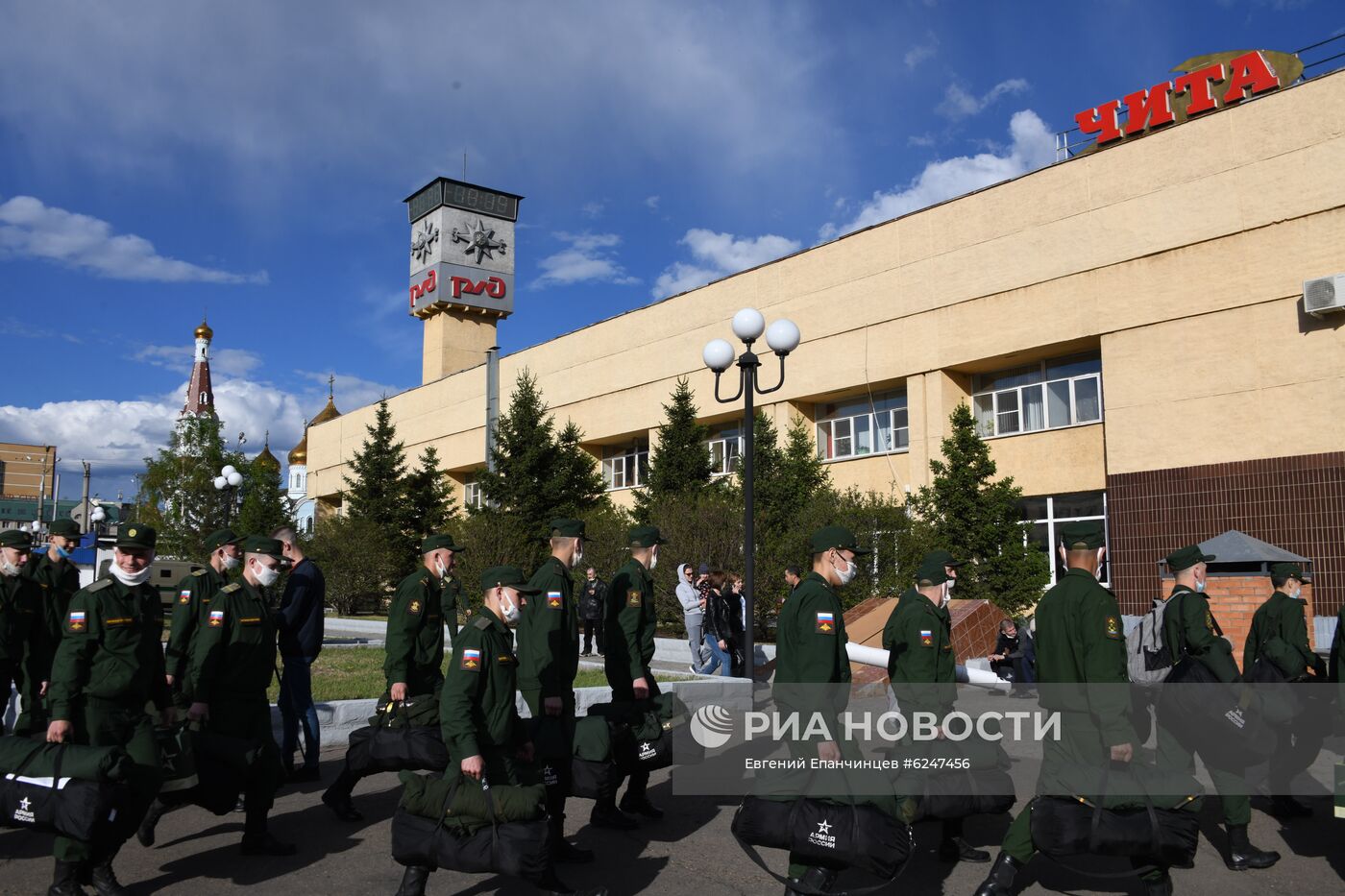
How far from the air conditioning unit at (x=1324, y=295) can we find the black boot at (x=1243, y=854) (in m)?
17.6

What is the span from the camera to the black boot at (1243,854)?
18.9 ft

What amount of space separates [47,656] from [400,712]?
3.06 metres

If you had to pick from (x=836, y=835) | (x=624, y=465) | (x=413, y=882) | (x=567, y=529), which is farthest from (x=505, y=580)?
(x=624, y=465)

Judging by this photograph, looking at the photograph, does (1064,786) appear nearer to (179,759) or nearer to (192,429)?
(179,759)

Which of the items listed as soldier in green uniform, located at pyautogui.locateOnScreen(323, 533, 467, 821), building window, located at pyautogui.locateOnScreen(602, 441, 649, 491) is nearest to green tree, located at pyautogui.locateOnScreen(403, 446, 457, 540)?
building window, located at pyautogui.locateOnScreen(602, 441, 649, 491)

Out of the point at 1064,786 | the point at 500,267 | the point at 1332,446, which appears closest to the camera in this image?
the point at 1064,786

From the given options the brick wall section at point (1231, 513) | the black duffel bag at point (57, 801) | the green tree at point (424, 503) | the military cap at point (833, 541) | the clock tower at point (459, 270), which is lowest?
the black duffel bag at point (57, 801)

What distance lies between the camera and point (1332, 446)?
66.0 ft

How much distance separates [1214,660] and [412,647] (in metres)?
5.21

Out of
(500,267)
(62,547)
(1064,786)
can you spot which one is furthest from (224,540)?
(500,267)

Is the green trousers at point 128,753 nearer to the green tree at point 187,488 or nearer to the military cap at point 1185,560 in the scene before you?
the military cap at point 1185,560

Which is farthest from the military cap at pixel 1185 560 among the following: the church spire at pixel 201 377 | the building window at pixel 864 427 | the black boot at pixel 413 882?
the church spire at pixel 201 377

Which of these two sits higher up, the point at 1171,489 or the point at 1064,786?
the point at 1171,489

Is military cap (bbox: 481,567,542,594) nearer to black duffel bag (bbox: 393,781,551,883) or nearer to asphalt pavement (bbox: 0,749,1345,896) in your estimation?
Result: black duffel bag (bbox: 393,781,551,883)
